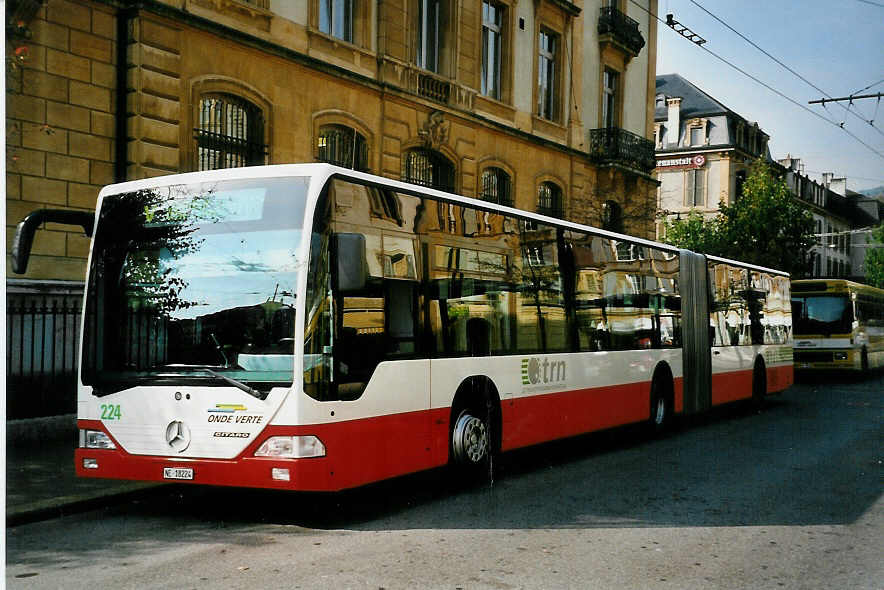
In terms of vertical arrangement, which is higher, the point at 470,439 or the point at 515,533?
the point at 470,439

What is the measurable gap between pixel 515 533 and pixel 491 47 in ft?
62.8

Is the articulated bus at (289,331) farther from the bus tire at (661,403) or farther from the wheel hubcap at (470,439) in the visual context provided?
the bus tire at (661,403)

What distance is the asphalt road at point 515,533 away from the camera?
619 centimetres

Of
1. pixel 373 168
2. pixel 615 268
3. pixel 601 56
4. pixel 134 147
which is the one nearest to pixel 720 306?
pixel 615 268

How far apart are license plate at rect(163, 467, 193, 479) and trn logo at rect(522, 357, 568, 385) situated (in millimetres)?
4048

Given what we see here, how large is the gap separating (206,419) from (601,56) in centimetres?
2502

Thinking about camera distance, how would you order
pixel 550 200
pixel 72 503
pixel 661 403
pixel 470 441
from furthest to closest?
1. pixel 550 200
2. pixel 661 403
3. pixel 470 441
4. pixel 72 503

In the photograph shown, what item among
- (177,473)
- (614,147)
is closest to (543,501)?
(177,473)

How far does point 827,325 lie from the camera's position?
2692 centimetres

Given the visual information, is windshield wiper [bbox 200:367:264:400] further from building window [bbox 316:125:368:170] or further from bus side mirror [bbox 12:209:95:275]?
building window [bbox 316:125:368:170]

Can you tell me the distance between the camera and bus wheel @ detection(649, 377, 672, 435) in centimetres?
1422

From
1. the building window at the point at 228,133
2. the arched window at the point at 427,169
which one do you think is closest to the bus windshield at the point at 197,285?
the building window at the point at 228,133

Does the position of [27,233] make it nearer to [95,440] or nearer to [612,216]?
[95,440]

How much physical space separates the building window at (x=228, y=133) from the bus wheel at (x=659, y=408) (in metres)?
7.87
